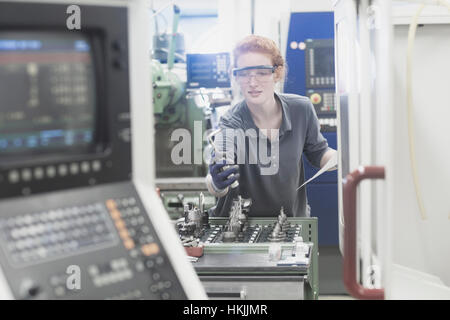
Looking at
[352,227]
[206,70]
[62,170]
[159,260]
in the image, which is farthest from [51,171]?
[206,70]

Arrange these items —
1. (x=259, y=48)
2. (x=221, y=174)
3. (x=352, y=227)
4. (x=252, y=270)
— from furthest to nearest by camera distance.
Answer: (x=259, y=48) < (x=221, y=174) < (x=252, y=270) < (x=352, y=227)

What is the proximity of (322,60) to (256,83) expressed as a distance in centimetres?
52

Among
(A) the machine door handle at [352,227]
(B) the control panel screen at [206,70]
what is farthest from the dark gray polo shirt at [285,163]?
(A) the machine door handle at [352,227]

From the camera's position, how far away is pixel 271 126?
4.11m

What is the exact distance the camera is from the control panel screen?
3982 mm

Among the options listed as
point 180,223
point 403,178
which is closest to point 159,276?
point 180,223

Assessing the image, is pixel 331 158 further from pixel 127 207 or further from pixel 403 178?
pixel 127 207

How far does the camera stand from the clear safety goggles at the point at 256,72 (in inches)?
162

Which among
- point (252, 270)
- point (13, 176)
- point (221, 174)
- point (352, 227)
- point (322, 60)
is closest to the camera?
point (13, 176)

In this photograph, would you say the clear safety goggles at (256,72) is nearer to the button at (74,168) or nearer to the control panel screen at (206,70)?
the control panel screen at (206,70)

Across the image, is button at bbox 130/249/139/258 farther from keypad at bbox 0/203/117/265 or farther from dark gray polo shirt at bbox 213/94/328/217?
dark gray polo shirt at bbox 213/94/328/217

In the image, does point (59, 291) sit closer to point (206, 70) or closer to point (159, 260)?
point (159, 260)

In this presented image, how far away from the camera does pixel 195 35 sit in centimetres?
493

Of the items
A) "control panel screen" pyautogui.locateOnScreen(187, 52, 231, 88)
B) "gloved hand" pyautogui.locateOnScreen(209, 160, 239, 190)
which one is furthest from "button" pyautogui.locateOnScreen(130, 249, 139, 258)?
"control panel screen" pyautogui.locateOnScreen(187, 52, 231, 88)
